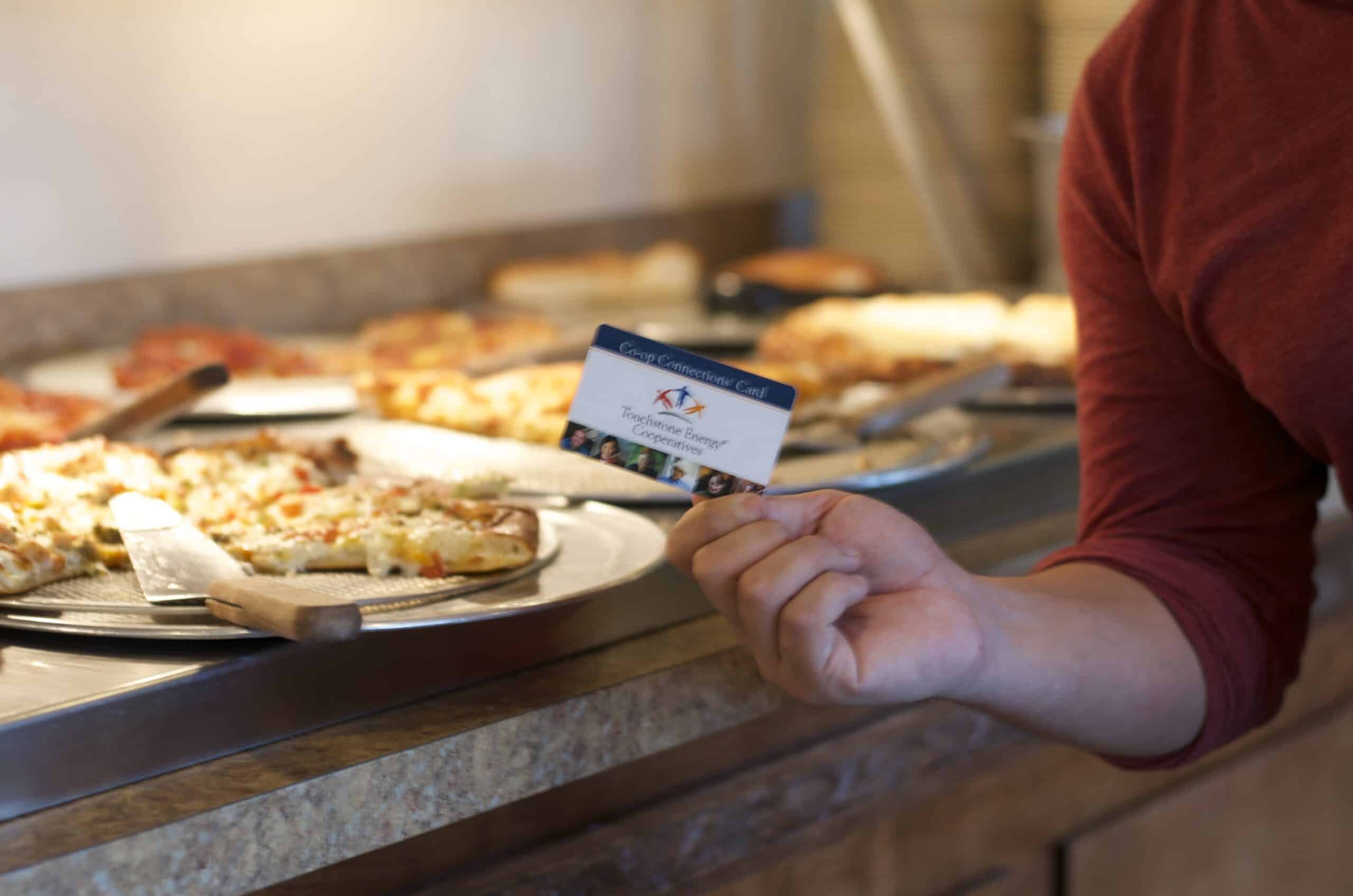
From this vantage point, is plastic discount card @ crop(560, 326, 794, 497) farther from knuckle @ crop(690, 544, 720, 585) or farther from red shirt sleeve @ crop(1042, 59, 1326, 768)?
red shirt sleeve @ crop(1042, 59, 1326, 768)

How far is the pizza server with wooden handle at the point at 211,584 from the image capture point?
2.35ft

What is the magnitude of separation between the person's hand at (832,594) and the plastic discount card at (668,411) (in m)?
0.03

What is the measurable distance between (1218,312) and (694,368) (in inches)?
18.5

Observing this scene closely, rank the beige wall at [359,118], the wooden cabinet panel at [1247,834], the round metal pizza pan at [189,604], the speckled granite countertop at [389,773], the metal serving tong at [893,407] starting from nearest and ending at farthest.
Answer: the speckled granite countertop at [389,773], the round metal pizza pan at [189,604], the metal serving tong at [893,407], the wooden cabinet panel at [1247,834], the beige wall at [359,118]

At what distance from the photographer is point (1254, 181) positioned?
1.01 metres

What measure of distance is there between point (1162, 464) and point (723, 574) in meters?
0.49

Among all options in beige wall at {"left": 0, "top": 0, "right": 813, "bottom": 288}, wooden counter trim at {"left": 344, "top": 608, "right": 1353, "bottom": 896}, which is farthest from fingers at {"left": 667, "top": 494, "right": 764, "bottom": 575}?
beige wall at {"left": 0, "top": 0, "right": 813, "bottom": 288}

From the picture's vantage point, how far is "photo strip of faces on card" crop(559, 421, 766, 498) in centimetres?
73

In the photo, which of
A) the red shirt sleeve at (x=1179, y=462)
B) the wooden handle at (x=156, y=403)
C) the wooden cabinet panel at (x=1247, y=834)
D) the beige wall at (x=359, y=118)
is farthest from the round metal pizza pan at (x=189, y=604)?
the beige wall at (x=359, y=118)

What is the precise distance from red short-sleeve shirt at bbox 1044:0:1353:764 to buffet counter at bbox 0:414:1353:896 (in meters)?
0.20

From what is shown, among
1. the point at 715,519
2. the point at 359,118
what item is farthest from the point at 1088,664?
the point at 359,118

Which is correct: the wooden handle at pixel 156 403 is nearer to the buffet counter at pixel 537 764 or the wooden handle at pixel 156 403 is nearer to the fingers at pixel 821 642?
the buffet counter at pixel 537 764

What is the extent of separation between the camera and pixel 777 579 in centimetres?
72

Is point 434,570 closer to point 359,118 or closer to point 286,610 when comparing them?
point 286,610
